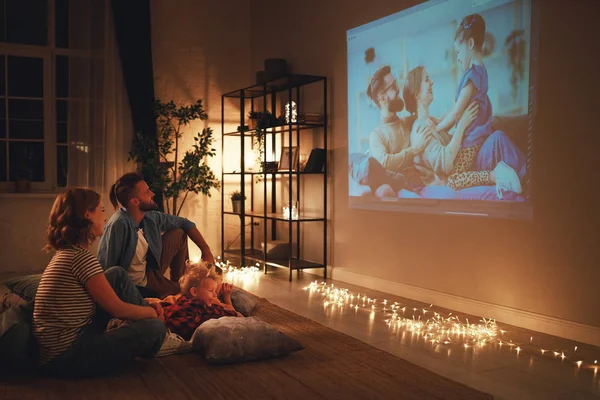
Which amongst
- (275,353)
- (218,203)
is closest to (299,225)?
(218,203)

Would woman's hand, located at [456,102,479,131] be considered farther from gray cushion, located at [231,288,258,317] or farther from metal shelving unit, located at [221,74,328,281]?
gray cushion, located at [231,288,258,317]

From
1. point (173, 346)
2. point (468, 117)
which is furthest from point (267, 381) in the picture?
point (468, 117)

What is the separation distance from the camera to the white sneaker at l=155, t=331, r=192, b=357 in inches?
123

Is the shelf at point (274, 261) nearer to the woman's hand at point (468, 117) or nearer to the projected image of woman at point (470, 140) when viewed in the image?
the projected image of woman at point (470, 140)

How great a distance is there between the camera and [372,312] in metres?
4.26

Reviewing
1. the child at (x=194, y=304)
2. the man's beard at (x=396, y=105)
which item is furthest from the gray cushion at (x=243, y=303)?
the man's beard at (x=396, y=105)

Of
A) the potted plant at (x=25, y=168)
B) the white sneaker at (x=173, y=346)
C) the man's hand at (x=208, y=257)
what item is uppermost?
the potted plant at (x=25, y=168)

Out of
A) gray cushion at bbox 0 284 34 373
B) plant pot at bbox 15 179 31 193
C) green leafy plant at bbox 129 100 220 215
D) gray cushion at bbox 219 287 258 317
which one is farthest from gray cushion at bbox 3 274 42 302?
plant pot at bbox 15 179 31 193

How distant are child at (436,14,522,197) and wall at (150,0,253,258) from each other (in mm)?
3531

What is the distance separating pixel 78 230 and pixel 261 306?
1974mm

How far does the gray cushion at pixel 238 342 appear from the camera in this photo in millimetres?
2967

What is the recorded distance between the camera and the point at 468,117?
13.6 feet

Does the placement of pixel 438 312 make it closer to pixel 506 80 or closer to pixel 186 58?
pixel 506 80

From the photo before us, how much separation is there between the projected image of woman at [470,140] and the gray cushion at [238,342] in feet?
6.02
